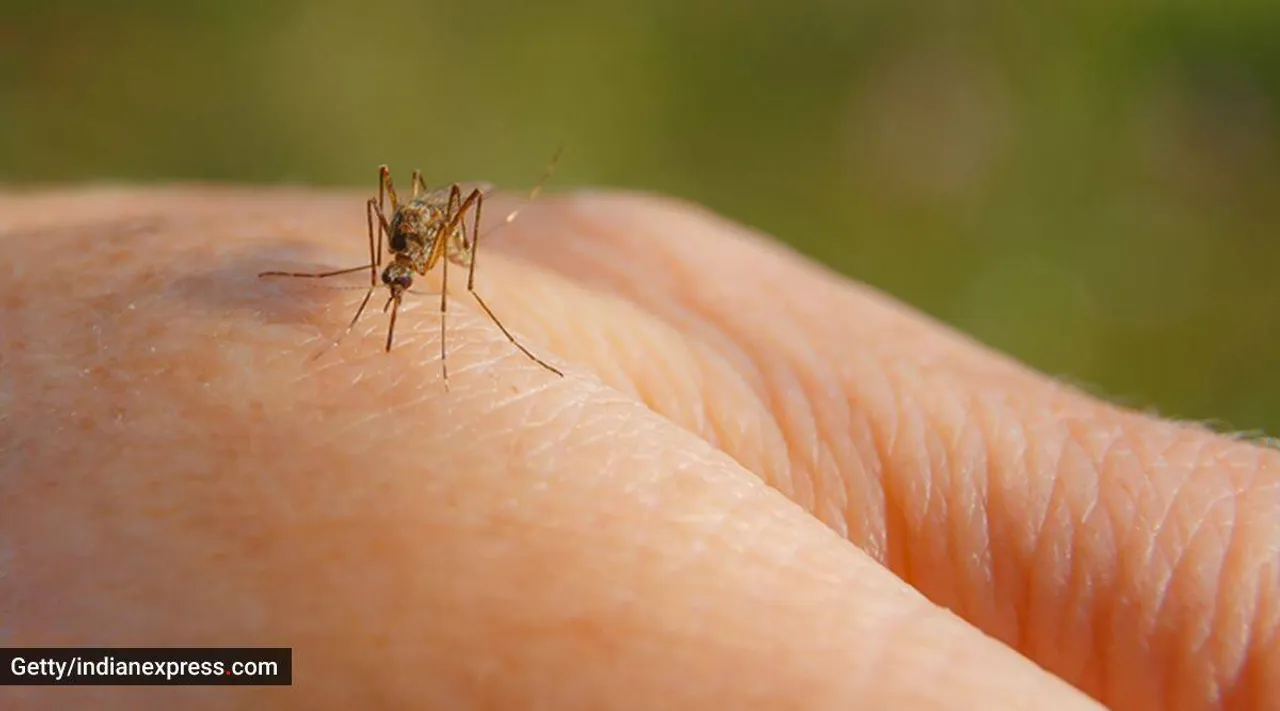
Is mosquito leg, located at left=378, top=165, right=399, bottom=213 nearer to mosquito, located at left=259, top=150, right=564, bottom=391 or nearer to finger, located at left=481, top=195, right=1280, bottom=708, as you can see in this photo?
mosquito, located at left=259, top=150, right=564, bottom=391

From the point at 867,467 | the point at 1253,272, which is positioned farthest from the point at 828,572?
the point at 1253,272

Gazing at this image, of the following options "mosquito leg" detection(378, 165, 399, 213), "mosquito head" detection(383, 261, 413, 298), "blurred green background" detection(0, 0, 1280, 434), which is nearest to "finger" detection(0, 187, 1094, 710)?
"mosquito head" detection(383, 261, 413, 298)

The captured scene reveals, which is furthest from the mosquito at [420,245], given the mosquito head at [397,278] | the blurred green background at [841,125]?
the blurred green background at [841,125]

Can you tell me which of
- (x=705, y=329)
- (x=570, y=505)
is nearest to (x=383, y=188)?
(x=705, y=329)

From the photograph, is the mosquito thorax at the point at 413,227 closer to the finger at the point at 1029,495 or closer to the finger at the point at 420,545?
the finger at the point at 1029,495

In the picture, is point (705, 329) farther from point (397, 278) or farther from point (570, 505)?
point (570, 505)

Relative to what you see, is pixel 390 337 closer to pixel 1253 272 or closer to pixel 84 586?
pixel 84 586
